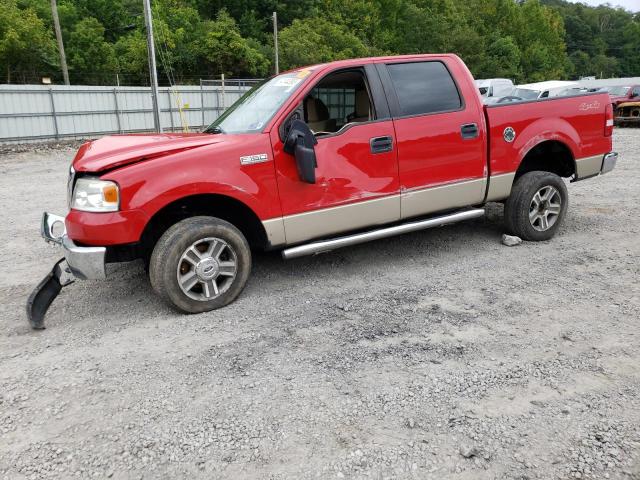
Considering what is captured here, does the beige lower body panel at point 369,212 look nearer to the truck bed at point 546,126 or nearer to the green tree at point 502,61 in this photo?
the truck bed at point 546,126

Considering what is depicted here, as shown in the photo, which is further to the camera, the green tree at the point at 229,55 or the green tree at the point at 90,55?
the green tree at the point at 229,55

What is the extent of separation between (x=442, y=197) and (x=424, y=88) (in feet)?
3.47

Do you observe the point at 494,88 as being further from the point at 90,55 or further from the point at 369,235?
the point at 90,55

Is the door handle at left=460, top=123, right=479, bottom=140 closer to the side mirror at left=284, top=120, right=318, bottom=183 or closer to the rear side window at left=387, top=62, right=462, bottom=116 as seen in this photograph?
the rear side window at left=387, top=62, right=462, bottom=116

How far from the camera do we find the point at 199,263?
13.6 feet

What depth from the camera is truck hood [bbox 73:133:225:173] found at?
392cm

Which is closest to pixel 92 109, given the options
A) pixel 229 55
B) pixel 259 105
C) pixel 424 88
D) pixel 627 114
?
pixel 259 105

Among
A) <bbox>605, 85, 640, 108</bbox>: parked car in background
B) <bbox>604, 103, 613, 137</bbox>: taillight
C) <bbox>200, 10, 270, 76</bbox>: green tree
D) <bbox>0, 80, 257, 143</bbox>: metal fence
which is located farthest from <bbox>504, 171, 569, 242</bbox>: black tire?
<bbox>200, 10, 270, 76</bbox>: green tree

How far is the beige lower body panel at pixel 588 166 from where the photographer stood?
5.85 metres

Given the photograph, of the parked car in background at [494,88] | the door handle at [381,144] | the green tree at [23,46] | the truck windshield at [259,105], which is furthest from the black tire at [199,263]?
the green tree at [23,46]

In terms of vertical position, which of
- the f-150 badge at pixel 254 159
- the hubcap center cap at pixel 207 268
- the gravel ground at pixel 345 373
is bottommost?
the gravel ground at pixel 345 373

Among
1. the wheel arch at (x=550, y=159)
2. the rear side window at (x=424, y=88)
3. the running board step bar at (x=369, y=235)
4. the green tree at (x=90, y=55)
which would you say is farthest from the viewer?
the green tree at (x=90, y=55)

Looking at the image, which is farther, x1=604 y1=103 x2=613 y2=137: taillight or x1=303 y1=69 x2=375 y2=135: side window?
x1=604 y1=103 x2=613 y2=137: taillight

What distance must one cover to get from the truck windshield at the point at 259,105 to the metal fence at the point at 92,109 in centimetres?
1245
